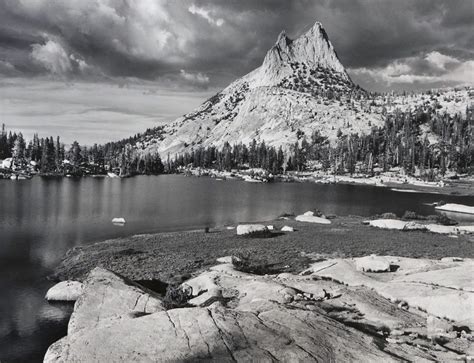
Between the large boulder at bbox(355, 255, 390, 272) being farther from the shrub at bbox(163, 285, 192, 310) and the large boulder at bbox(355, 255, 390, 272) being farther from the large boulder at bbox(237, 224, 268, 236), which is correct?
the large boulder at bbox(237, 224, 268, 236)

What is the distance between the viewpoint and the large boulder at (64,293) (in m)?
31.1

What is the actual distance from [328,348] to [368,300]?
8.92 meters

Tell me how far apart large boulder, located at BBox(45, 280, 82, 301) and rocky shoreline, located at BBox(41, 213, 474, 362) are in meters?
0.16

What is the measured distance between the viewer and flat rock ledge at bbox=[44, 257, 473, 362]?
13.3m

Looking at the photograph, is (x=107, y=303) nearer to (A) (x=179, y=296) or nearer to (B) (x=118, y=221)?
(A) (x=179, y=296)

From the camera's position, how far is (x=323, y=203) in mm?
106188

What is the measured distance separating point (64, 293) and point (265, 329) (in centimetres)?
2298

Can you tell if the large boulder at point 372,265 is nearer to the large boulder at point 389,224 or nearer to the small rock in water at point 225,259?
the small rock in water at point 225,259

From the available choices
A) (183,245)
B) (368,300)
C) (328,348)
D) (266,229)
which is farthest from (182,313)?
(266,229)

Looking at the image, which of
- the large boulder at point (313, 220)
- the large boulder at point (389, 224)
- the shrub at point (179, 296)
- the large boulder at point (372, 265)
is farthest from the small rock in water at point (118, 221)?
the large boulder at point (372, 265)

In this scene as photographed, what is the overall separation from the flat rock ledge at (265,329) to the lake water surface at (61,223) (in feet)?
20.7

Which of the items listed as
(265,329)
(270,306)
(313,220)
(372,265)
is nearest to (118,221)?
(313,220)

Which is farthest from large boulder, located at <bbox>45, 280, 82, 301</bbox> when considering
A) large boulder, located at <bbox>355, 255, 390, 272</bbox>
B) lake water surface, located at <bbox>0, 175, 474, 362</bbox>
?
large boulder, located at <bbox>355, 255, 390, 272</bbox>

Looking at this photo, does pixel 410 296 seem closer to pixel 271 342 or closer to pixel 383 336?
pixel 383 336
